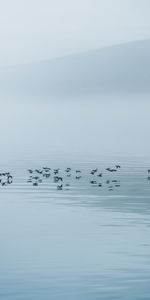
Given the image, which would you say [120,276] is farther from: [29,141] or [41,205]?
[29,141]

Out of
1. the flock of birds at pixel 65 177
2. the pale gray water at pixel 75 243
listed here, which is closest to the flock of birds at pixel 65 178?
the flock of birds at pixel 65 177

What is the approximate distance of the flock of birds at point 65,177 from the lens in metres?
57.8

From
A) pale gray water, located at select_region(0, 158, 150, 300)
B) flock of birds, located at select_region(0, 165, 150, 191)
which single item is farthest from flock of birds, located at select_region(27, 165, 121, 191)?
pale gray water, located at select_region(0, 158, 150, 300)

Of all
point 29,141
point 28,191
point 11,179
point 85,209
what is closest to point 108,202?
point 85,209

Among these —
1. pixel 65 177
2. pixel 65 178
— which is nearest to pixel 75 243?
pixel 65 178

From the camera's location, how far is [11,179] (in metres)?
61.2

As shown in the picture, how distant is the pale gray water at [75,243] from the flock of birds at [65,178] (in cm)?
250

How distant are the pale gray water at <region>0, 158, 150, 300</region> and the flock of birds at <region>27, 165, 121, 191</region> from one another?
242cm

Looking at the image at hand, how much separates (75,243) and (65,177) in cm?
2696

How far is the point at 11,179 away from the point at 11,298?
32.8 meters

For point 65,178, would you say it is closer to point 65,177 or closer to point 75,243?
point 65,177

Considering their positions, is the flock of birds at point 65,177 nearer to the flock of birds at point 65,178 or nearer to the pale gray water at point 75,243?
the flock of birds at point 65,178

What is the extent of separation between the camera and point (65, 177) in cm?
6312

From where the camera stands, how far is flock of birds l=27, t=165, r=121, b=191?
5779 centimetres
